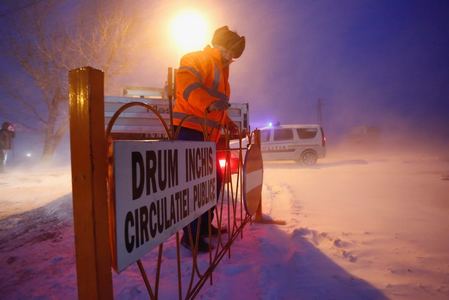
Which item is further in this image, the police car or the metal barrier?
the police car

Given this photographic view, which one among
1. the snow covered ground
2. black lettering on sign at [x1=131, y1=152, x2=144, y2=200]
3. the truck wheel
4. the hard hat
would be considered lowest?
the snow covered ground

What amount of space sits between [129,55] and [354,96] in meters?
76.1

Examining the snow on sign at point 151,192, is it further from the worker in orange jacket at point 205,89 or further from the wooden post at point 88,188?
the worker in orange jacket at point 205,89

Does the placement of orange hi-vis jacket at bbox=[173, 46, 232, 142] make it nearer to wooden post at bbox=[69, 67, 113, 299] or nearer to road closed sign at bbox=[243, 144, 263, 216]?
road closed sign at bbox=[243, 144, 263, 216]

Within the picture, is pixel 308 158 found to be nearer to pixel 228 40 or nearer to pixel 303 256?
pixel 303 256

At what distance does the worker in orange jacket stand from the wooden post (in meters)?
1.22

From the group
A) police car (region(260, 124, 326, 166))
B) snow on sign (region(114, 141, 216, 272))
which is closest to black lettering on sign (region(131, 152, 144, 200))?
snow on sign (region(114, 141, 216, 272))

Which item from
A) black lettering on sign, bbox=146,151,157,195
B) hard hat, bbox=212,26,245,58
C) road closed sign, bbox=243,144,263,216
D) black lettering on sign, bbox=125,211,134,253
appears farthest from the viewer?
hard hat, bbox=212,26,245,58

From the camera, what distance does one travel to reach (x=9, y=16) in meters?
12.9

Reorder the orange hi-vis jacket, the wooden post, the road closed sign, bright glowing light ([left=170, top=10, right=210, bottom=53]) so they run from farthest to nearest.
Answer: bright glowing light ([left=170, top=10, right=210, bottom=53])
the road closed sign
the orange hi-vis jacket
the wooden post

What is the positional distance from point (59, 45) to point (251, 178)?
1545 cm

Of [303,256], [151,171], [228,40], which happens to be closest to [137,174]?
[151,171]

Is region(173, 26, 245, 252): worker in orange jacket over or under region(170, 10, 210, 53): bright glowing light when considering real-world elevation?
under

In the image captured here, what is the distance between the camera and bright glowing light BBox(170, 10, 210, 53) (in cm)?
1155
